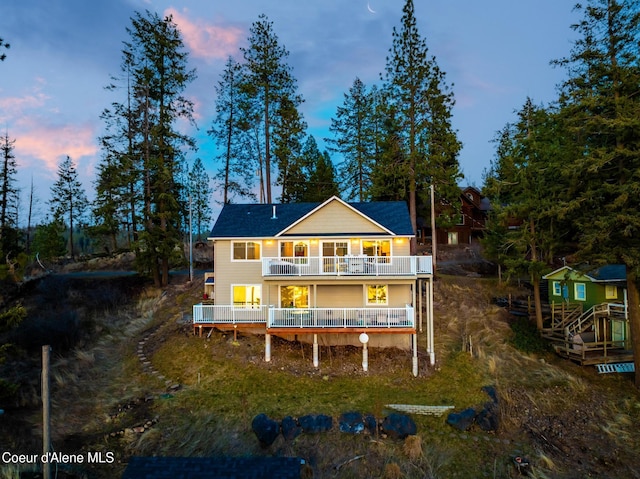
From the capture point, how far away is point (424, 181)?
2591 centimetres

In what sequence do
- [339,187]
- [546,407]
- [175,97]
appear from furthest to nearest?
[339,187] < [175,97] < [546,407]

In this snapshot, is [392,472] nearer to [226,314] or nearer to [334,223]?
[226,314]

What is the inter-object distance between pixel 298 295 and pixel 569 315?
16.3 metres

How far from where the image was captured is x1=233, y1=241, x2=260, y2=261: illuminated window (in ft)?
63.1

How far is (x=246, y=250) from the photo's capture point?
19.2 metres

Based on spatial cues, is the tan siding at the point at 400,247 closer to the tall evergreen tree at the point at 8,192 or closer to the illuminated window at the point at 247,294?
the illuminated window at the point at 247,294

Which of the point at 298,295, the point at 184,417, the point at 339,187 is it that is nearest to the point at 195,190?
the point at 339,187

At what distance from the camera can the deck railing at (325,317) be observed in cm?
1648

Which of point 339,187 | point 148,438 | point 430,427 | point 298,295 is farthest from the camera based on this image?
point 339,187

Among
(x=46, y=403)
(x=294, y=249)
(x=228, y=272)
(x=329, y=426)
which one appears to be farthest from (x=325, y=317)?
(x=46, y=403)

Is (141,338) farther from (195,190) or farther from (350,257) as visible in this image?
(195,190)

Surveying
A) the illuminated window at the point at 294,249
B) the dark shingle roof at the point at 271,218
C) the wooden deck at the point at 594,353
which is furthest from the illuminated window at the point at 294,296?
the wooden deck at the point at 594,353

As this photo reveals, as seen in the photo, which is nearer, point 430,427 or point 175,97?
point 430,427

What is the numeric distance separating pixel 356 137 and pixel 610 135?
21.0 metres
